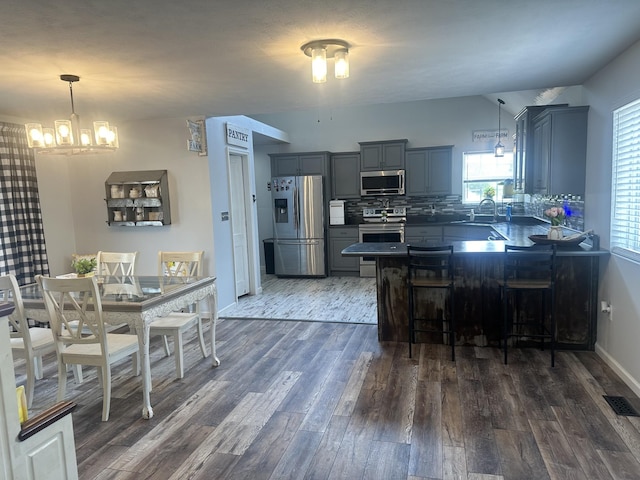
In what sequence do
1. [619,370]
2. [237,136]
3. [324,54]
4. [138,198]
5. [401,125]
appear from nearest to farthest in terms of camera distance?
1. [324,54]
2. [619,370]
3. [138,198]
4. [237,136]
5. [401,125]

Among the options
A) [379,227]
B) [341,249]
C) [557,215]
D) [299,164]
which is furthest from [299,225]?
[557,215]

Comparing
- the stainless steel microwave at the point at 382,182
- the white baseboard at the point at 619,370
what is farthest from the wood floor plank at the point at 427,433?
the stainless steel microwave at the point at 382,182

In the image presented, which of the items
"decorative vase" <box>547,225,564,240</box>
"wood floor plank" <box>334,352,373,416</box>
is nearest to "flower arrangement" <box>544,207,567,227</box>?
"decorative vase" <box>547,225,564,240</box>

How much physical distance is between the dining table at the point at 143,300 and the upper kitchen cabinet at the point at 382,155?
4.41 metres

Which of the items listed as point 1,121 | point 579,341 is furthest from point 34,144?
point 579,341

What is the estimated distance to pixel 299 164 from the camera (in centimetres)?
745

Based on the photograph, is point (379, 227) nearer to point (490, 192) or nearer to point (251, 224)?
point (490, 192)

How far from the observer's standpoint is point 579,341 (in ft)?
11.8

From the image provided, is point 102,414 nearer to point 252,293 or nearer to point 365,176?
point 252,293

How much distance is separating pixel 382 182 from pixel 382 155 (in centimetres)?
47

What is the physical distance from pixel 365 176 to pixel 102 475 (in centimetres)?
589

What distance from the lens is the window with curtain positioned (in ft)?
9.30

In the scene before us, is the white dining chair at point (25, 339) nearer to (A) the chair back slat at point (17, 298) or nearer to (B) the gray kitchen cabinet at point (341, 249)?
(A) the chair back slat at point (17, 298)

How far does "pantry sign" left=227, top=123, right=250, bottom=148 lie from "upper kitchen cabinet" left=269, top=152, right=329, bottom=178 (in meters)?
1.63
